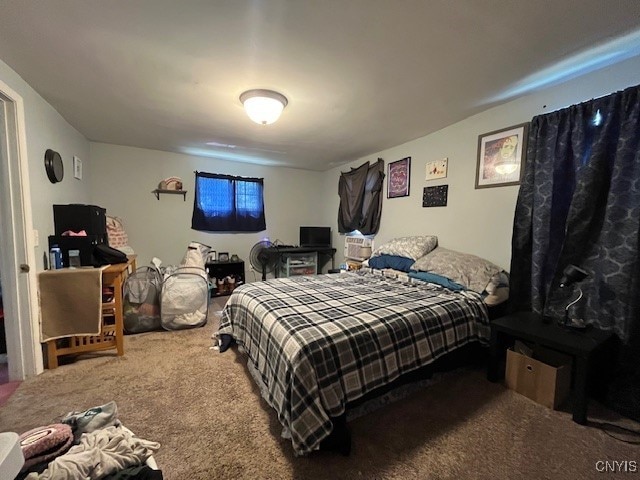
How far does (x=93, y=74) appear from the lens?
189 centimetres

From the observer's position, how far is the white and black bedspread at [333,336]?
133 cm

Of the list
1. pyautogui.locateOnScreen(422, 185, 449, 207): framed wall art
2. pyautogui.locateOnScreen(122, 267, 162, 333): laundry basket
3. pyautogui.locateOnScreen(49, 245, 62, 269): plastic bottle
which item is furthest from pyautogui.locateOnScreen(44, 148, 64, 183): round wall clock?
pyautogui.locateOnScreen(422, 185, 449, 207): framed wall art

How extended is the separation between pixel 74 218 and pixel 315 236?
10.7 ft

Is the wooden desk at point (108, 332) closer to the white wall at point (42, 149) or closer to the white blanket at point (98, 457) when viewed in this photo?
the white wall at point (42, 149)

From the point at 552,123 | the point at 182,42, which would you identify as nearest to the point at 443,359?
the point at 552,123

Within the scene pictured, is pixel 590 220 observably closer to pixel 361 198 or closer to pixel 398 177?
pixel 398 177

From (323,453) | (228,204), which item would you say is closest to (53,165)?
(228,204)

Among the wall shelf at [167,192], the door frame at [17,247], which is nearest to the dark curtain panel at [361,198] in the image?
the wall shelf at [167,192]

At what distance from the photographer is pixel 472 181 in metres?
2.63

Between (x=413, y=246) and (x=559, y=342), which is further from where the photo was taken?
(x=413, y=246)

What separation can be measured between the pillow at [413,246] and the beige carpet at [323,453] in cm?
122

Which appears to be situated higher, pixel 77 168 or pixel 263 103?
→ pixel 263 103

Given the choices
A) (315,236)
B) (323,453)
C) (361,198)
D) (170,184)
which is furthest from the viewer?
(315,236)

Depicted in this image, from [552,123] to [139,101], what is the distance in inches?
135
